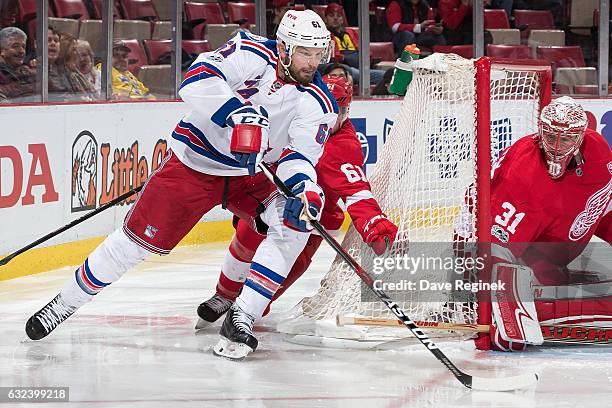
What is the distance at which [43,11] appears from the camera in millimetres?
5434

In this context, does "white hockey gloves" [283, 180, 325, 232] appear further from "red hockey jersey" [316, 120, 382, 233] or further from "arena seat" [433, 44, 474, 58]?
"arena seat" [433, 44, 474, 58]

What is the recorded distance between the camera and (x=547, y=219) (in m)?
3.97

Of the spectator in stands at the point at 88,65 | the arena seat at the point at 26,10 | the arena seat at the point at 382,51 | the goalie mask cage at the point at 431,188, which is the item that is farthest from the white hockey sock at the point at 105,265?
the arena seat at the point at 382,51

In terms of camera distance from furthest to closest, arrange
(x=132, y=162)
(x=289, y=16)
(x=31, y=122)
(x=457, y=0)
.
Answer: (x=457, y=0) → (x=132, y=162) → (x=31, y=122) → (x=289, y=16)

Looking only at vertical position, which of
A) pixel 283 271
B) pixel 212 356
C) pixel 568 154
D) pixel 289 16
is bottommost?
pixel 212 356

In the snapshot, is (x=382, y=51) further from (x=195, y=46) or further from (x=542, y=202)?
(x=542, y=202)

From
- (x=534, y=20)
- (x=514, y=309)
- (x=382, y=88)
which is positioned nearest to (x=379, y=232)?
(x=514, y=309)

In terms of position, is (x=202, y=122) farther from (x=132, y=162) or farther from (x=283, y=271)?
(x=132, y=162)

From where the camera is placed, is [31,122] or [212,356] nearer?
[212,356]

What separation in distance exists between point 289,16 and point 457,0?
169 inches

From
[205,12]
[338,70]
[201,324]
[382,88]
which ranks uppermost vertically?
[205,12]

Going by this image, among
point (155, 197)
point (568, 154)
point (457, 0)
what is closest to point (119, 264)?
point (155, 197)

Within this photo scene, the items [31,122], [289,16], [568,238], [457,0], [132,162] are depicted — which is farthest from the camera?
[457,0]

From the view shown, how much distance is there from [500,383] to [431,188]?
100 centimetres
